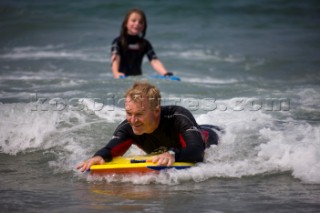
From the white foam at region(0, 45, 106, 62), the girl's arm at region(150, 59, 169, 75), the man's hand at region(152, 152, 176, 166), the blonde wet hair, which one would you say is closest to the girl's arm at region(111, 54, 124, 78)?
the girl's arm at region(150, 59, 169, 75)

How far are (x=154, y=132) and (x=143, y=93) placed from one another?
0.50m

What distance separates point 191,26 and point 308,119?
10492 millimetres

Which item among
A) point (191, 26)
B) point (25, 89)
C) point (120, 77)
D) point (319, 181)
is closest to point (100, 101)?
point (120, 77)

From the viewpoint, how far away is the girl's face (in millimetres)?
10055

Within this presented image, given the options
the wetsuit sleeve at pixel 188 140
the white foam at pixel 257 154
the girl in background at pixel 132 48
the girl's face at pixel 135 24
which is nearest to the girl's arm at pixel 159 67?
the girl in background at pixel 132 48

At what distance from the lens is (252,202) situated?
477 centimetres

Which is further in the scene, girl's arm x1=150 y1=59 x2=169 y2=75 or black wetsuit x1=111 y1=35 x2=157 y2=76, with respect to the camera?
black wetsuit x1=111 y1=35 x2=157 y2=76

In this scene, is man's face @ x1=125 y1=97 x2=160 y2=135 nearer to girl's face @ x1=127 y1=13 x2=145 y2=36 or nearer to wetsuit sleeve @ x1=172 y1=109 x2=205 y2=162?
wetsuit sleeve @ x1=172 y1=109 x2=205 y2=162

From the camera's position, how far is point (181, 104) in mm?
8891

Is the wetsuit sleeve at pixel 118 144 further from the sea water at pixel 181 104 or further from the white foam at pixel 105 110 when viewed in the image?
the white foam at pixel 105 110

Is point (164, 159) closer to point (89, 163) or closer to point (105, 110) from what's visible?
point (89, 163)

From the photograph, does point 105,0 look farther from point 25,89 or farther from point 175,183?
point 175,183

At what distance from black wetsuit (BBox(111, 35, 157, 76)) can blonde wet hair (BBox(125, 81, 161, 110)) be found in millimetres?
5128

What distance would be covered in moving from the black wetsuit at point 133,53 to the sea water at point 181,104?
1.22 ft
